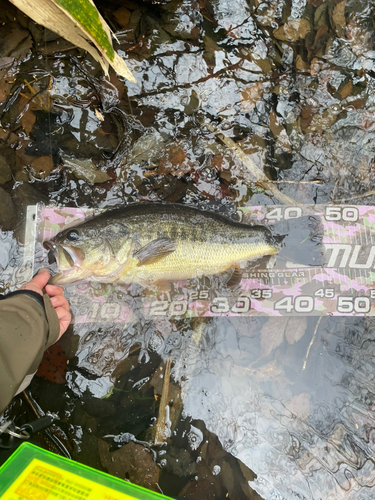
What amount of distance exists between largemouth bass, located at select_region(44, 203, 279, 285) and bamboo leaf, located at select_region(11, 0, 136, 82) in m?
1.08

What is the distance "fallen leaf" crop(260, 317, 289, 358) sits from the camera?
2.86m

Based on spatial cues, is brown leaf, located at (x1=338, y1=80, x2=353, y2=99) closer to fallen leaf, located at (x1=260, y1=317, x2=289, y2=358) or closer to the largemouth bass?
the largemouth bass

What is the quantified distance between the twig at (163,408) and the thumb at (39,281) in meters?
1.23

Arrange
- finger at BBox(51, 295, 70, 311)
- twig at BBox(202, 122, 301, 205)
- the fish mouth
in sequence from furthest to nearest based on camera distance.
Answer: twig at BBox(202, 122, 301, 205)
finger at BBox(51, 295, 70, 311)
the fish mouth

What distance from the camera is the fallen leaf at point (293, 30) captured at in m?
2.95

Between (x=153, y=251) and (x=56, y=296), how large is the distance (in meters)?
0.90

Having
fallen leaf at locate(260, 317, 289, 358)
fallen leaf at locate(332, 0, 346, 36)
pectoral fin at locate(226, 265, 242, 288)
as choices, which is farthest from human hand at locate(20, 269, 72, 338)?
fallen leaf at locate(332, 0, 346, 36)

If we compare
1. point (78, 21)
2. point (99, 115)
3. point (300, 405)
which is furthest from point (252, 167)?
point (300, 405)

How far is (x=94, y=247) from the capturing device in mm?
2584

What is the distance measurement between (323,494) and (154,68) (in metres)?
3.96

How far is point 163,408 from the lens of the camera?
2777mm

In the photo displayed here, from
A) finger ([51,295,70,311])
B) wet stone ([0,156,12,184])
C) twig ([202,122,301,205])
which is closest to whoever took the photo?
finger ([51,295,70,311])

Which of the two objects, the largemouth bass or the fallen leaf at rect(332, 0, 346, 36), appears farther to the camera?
the fallen leaf at rect(332, 0, 346, 36)

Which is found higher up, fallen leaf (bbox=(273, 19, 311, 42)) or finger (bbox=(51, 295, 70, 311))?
fallen leaf (bbox=(273, 19, 311, 42))
